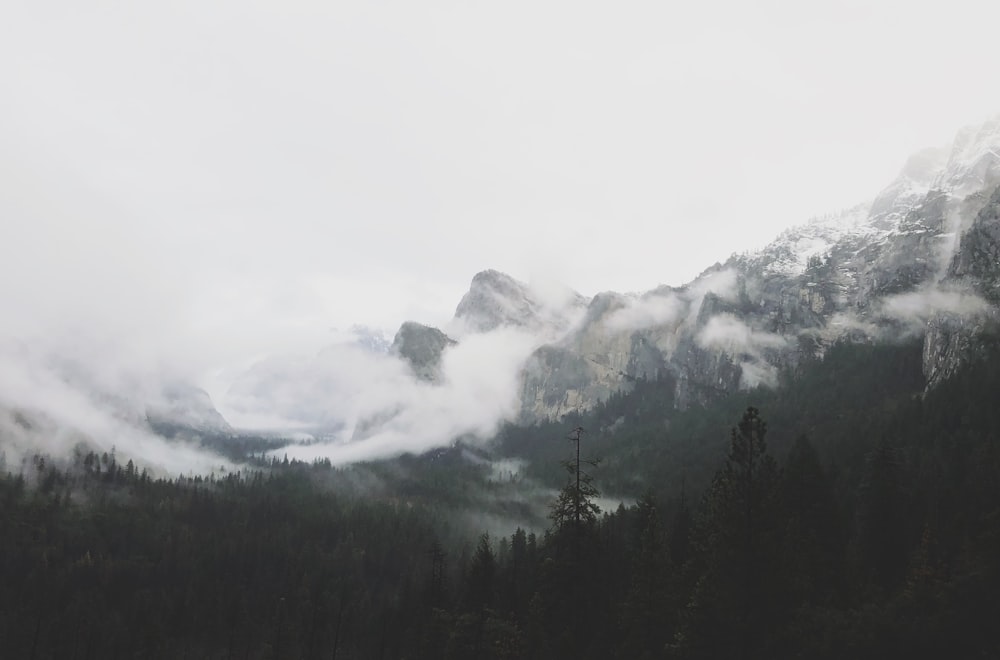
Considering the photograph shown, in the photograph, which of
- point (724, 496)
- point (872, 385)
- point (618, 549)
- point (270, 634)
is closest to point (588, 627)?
point (724, 496)

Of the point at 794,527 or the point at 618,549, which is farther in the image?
the point at 618,549

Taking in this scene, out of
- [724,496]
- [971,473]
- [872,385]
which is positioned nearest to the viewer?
[724,496]

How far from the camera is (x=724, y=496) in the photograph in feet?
109

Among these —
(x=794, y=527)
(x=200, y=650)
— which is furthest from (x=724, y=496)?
(x=200, y=650)

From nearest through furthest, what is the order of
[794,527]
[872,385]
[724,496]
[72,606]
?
[724,496]
[794,527]
[72,606]
[872,385]

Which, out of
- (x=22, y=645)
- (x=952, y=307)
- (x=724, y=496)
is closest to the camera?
(x=724, y=496)

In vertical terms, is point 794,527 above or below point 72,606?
above

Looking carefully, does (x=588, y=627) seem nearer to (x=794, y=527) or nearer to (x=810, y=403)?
(x=794, y=527)

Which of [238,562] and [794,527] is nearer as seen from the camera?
[794,527]

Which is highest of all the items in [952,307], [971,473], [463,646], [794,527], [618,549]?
[952,307]

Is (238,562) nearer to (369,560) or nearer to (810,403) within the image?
(369,560)

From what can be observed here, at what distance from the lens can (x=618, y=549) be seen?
9219cm

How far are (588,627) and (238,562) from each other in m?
178

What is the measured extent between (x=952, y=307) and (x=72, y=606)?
771ft
